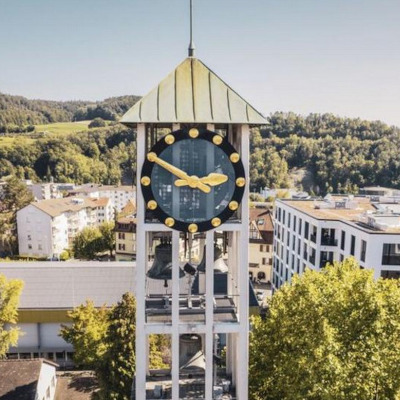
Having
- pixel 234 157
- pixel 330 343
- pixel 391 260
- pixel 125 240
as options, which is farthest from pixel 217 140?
pixel 125 240

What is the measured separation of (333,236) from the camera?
4244 cm

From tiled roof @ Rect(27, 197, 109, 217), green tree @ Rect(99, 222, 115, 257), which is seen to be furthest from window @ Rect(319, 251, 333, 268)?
tiled roof @ Rect(27, 197, 109, 217)

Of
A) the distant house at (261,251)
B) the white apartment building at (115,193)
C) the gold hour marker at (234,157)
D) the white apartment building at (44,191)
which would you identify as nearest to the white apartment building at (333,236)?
the distant house at (261,251)

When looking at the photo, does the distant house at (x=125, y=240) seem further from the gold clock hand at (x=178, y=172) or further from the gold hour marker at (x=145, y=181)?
the gold clock hand at (x=178, y=172)

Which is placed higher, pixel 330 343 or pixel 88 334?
pixel 330 343

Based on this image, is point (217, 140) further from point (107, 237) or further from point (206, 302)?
point (107, 237)

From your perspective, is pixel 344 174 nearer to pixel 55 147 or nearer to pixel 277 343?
pixel 55 147

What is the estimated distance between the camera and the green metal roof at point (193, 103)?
10.7 metres

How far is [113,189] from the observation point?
12412cm

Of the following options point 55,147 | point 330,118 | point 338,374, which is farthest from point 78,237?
point 330,118

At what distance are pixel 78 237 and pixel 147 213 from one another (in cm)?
6264

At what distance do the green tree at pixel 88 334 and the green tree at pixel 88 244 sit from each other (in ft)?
130

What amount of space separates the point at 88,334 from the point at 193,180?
21630 mm

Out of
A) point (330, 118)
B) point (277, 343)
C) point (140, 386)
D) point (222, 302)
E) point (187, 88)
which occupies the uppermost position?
point (330, 118)
